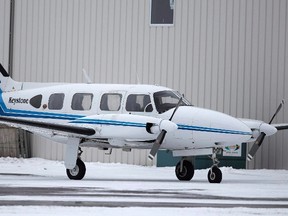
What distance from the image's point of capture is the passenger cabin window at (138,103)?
24923mm

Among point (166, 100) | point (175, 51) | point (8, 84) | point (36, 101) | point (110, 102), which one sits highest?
point (175, 51)

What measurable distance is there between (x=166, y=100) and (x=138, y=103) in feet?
2.77

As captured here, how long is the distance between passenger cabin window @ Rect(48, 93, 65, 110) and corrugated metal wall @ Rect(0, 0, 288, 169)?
28.0 ft

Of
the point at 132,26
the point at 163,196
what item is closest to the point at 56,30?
the point at 132,26

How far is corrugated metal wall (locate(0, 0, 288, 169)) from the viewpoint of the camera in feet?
109

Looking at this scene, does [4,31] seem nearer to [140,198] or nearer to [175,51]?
[175,51]

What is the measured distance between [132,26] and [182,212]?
69.3 ft

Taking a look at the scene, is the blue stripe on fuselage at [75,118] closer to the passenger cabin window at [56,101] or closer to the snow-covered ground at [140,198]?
the passenger cabin window at [56,101]

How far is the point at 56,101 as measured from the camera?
2622cm

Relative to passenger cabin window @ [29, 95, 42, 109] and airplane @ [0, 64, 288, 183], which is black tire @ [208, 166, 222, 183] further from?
passenger cabin window @ [29, 95, 42, 109]

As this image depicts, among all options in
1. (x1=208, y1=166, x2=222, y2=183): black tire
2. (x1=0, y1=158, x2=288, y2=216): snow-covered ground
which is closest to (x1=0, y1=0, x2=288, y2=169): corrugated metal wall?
(x1=0, y1=158, x2=288, y2=216): snow-covered ground

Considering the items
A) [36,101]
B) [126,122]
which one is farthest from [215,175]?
[36,101]

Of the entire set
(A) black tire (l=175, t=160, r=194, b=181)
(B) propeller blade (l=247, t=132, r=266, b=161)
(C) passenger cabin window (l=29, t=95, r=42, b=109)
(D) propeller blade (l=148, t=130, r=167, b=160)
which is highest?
Answer: (C) passenger cabin window (l=29, t=95, r=42, b=109)

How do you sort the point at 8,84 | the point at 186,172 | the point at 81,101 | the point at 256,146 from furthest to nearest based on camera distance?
the point at 8,84, the point at 81,101, the point at 256,146, the point at 186,172
